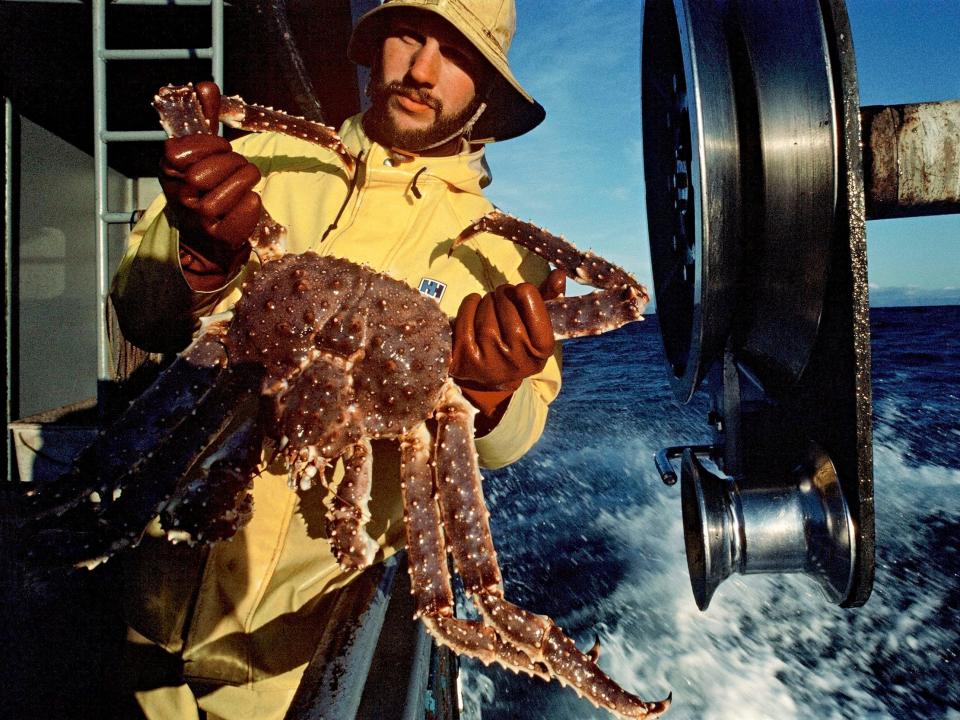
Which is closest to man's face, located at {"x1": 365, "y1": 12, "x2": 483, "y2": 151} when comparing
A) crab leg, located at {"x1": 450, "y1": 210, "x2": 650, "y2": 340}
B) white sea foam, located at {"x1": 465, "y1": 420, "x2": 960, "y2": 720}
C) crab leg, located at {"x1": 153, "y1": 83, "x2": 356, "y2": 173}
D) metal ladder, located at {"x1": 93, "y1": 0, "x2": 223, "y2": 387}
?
crab leg, located at {"x1": 153, "y1": 83, "x2": 356, "y2": 173}

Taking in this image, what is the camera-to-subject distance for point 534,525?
5145 mm

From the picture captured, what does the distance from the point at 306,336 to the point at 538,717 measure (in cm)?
298

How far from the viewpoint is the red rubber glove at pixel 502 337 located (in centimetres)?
107

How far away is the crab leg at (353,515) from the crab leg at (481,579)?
0.39ft

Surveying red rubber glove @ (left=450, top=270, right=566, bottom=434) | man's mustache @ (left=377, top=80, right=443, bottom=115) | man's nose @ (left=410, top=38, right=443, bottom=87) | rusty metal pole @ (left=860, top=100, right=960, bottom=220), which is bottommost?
red rubber glove @ (left=450, top=270, right=566, bottom=434)

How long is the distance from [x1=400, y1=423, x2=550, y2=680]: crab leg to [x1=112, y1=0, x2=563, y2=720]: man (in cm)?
21

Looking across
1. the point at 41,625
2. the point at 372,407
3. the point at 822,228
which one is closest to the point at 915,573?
the point at 822,228

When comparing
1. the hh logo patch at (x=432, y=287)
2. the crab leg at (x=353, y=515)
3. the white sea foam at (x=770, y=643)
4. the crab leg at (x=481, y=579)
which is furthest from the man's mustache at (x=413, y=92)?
the white sea foam at (x=770, y=643)

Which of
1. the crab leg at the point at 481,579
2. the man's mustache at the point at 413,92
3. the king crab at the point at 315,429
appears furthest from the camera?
the man's mustache at the point at 413,92

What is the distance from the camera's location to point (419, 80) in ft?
4.29

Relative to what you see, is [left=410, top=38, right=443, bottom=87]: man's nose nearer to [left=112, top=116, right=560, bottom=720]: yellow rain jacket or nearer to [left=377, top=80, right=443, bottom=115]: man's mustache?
[left=377, top=80, right=443, bottom=115]: man's mustache

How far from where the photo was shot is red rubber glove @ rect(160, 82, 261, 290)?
1.04 meters

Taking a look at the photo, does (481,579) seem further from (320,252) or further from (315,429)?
(320,252)

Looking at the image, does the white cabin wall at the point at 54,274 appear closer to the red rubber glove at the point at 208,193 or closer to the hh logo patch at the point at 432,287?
the red rubber glove at the point at 208,193
